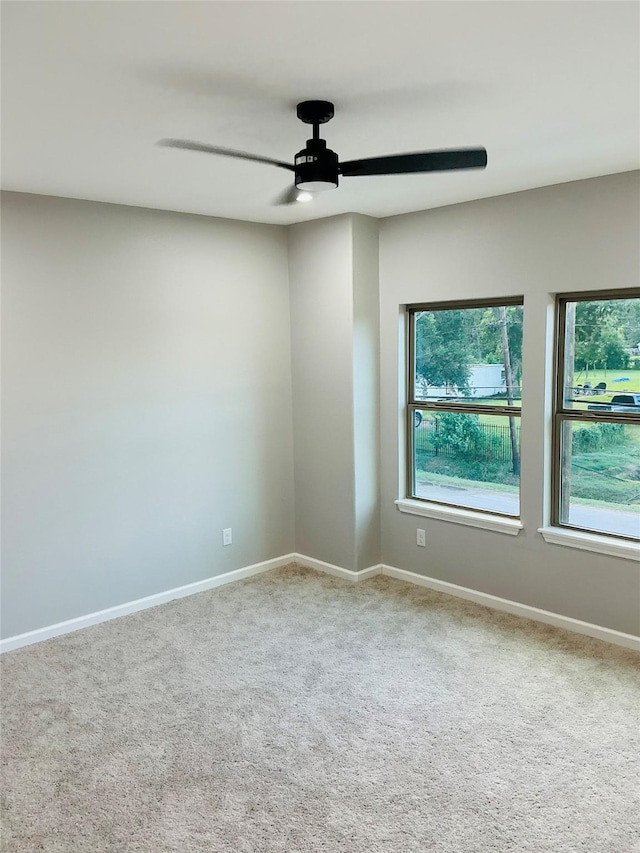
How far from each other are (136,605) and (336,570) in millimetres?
1351

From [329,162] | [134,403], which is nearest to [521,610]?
[134,403]

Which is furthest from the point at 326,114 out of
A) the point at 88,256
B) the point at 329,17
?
the point at 88,256

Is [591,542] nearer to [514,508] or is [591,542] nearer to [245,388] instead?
[514,508]

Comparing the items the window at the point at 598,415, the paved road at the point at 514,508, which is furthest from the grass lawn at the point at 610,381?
the paved road at the point at 514,508

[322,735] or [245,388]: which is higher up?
[245,388]

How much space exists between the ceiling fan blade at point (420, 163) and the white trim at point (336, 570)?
288 cm

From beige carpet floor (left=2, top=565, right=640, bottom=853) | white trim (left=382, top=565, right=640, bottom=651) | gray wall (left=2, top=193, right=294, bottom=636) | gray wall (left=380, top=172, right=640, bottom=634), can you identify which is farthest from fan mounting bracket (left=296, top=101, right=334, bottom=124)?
white trim (left=382, top=565, right=640, bottom=651)

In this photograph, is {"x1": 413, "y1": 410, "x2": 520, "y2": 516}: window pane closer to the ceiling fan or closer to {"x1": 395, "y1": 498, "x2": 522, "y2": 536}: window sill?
{"x1": 395, "y1": 498, "x2": 522, "y2": 536}: window sill

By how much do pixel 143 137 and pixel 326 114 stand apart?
2.58 ft

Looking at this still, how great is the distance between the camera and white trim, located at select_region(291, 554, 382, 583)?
14.8 ft

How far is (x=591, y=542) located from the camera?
3.58m

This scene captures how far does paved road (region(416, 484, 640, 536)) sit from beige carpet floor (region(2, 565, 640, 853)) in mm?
618

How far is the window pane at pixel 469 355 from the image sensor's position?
396 cm

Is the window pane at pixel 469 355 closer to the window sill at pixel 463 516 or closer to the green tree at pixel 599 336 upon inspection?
the green tree at pixel 599 336
